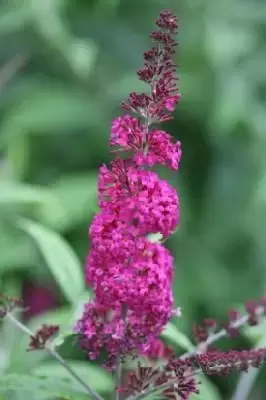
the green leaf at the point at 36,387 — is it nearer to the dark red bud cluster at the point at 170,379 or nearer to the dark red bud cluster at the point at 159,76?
the dark red bud cluster at the point at 170,379

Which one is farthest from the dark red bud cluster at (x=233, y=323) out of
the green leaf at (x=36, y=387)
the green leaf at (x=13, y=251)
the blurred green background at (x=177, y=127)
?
the blurred green background at (x=177, y=127)

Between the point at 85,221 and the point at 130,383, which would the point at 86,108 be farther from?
the point at 130,383

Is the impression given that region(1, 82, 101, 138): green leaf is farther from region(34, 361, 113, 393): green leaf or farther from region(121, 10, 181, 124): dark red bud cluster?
region(121, 10, 181, 124): dark red bud cluster

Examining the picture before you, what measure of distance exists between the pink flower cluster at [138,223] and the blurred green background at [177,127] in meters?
2.13

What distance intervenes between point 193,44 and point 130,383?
10.2 feet

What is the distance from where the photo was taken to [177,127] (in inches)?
174

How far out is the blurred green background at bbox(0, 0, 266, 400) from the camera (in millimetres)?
3873

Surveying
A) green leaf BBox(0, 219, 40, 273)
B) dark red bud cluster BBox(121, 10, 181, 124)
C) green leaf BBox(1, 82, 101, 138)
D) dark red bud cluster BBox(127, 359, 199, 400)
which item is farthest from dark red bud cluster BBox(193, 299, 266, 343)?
green leaf BBox(1, 82, 101, 138)

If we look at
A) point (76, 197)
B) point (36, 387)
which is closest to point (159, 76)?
point (36, 387)

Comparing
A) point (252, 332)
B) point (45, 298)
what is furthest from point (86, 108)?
point (252, 332)

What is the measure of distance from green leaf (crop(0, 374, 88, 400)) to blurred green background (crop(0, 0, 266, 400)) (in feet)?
6.50

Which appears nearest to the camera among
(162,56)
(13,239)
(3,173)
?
(162,56)

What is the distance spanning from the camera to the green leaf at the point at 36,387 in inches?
59.4

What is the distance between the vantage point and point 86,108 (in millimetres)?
4168
